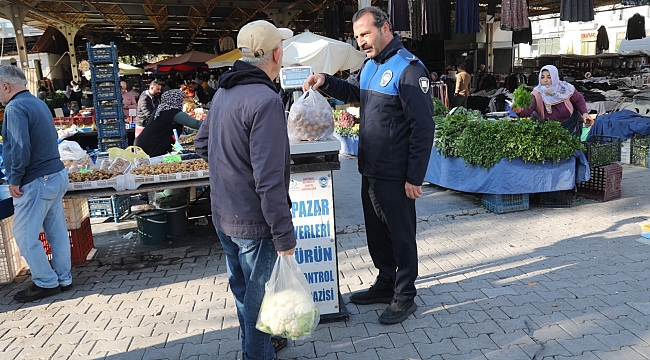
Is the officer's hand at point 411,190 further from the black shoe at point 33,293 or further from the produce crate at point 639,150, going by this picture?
the produce crate at point 639,150

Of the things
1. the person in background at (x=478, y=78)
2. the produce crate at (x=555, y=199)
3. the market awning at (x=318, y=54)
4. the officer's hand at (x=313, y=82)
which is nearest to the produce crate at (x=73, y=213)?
the officer's hand at (x=313, y=82)

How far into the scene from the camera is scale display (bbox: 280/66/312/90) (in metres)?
3.50

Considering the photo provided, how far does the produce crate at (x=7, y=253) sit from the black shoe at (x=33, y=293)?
425mm

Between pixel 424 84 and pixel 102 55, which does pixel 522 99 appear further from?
pixel 102 55

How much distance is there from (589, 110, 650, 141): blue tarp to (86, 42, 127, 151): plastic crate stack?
805 cm

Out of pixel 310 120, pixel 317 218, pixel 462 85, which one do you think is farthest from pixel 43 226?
pixel 462 85

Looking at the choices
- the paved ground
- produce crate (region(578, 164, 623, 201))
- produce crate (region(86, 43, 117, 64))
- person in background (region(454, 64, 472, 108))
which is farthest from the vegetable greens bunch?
person in background (region(454, 64, 472, 108))

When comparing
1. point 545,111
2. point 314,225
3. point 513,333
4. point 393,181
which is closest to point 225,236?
point 314,225

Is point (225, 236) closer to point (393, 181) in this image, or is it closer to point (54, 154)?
point (393, 181)

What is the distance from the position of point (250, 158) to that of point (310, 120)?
3.24ft

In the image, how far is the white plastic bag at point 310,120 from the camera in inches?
131

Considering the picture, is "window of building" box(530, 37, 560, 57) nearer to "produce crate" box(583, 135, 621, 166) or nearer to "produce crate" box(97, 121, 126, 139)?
"produce crate" box(583, 135, 621, 166)

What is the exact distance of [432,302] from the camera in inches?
154

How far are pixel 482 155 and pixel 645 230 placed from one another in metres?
1.93
